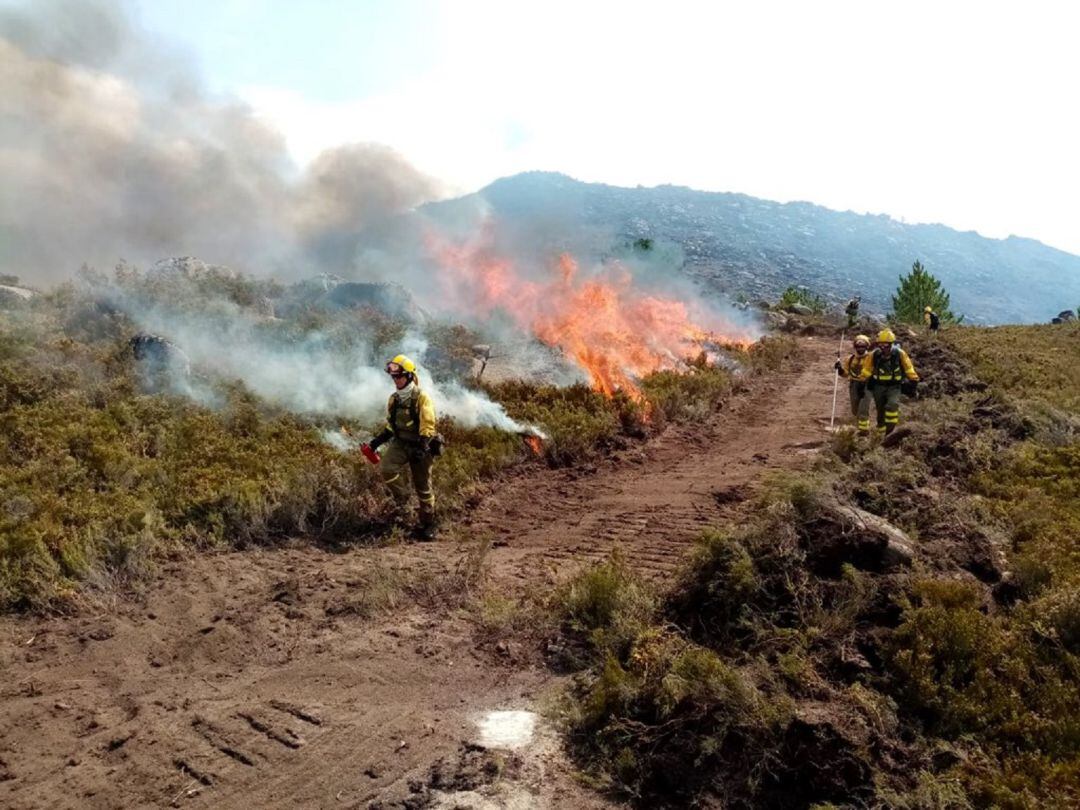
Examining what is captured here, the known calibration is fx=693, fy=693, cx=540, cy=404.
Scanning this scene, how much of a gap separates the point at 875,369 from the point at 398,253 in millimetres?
16912

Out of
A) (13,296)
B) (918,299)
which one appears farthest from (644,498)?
(918,299)

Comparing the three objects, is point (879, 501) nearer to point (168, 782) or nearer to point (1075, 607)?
point (1075, 607)

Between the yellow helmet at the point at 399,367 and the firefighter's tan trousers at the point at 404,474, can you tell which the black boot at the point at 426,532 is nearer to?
the firefighter's tan trousers at the point at 404,474

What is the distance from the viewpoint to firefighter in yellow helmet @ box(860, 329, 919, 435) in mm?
10867

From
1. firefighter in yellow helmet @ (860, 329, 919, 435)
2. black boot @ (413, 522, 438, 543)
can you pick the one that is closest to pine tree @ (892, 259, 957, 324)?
firefighter in yellow helmet @ (860, 329, 919, 435)

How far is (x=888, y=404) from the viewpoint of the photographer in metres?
11.0

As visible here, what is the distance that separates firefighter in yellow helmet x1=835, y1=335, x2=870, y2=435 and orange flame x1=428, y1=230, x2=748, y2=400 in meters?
3.91

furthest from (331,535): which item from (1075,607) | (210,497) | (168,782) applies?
(1075,607)

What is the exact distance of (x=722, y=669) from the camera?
14.0ft

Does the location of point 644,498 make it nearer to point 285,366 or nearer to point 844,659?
point 844,659

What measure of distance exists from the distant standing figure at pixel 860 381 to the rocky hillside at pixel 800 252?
2908 centimetres

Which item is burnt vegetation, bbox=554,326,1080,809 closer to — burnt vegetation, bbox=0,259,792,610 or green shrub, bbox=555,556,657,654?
green shrub, bbox=555,556,657,654

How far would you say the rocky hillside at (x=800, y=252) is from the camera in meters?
89.9

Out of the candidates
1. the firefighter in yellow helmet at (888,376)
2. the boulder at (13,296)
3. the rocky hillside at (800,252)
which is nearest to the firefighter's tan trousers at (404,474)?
the firefighter in yellow helmet at (888,376)
